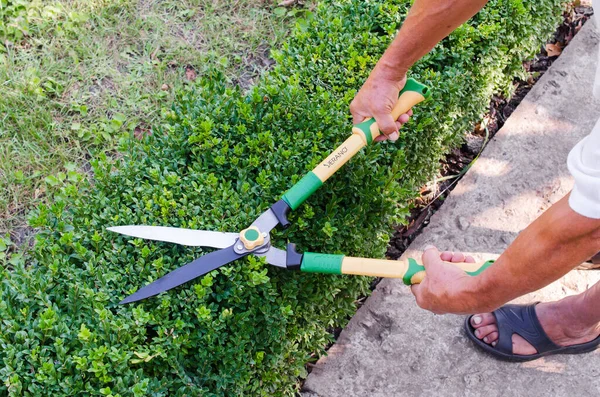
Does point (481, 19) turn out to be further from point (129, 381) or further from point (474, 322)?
point (129, 381)

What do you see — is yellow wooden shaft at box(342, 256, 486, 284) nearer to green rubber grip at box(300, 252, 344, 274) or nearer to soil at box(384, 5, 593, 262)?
green rubber grip at box(300, 252, 344, 274)

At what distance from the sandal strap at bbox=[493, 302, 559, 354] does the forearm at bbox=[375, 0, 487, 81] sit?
141 cm

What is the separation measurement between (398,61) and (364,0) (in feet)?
3.87

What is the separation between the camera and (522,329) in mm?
3129

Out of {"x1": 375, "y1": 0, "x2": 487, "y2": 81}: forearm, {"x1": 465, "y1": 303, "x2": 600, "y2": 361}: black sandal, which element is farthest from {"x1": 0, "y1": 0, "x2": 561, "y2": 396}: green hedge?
{"x1": 465, "y1": 303, "x2": 600, "y2": 361}: black sandal

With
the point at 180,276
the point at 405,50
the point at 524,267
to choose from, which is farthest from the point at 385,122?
the point at 180,276

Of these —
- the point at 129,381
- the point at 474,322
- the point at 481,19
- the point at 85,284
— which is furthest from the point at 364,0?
Answer: the point at 129,381

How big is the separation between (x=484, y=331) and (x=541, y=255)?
134 cm

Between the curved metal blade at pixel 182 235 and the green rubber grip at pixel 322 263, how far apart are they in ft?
1.05

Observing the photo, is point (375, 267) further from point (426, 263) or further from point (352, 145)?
point (352, 145)

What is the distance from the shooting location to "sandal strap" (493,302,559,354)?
10.2ft

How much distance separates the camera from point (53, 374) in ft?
7.48

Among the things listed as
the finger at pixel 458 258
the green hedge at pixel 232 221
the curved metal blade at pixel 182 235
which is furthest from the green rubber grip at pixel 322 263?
the finger at pixel 458 258

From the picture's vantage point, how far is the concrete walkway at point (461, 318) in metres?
3.11
